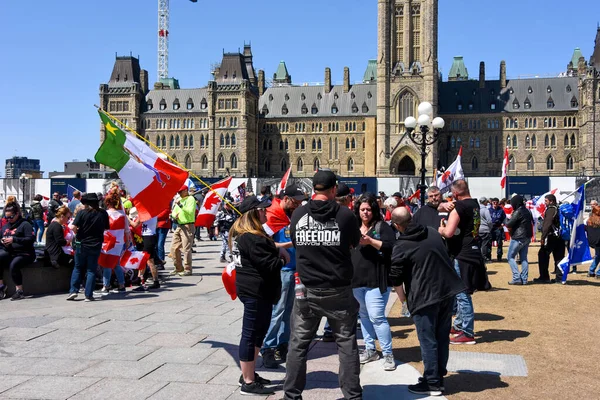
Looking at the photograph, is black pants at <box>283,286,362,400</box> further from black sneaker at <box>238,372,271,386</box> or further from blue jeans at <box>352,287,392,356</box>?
blue jeans at <box>352,287,392,356</box>

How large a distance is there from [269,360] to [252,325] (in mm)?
1188

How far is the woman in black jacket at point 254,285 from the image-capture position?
570 cm

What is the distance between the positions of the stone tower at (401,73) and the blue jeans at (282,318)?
6816cm

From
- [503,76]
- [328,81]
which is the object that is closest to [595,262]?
[328,81]

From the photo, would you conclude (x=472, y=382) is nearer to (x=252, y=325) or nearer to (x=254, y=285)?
(x=252, y=325)

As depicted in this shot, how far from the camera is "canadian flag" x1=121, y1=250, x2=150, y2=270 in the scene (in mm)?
11586

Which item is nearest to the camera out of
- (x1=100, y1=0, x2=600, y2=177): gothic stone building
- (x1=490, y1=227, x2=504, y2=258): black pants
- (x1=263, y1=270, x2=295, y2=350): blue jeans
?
(x1=263, y1=270, x2=295, y2=350): blue jeans

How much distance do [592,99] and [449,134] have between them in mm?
18545

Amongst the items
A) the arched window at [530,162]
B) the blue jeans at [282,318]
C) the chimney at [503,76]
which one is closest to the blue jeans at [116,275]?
the blue jeans at [282,318]

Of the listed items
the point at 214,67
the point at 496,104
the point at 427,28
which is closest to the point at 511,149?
the point at 496,104

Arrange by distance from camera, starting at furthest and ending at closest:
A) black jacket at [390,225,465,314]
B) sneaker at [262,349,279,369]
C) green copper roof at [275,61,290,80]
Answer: green copper roof at [275,61,290,80]
sneaker at [262,349,279,369]
black jacket at [390,225,465,314]

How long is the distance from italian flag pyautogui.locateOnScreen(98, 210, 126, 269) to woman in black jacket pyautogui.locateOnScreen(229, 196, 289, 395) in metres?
5.79

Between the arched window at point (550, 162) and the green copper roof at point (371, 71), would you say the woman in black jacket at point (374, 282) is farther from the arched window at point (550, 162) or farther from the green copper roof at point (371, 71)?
the green copper roof at point (371, 71)

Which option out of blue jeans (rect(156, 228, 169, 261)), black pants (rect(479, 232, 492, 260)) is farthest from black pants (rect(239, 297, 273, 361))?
black pants (rect(479, 232, 492, 260))
